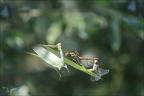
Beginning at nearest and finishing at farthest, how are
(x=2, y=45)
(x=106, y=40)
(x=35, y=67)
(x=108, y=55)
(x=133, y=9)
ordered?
(x=133, y=9) → (x=2, y=45) → (x=106, y=40) → (x=108, y=55) → (x=35, y=67)

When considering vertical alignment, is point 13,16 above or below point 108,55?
above

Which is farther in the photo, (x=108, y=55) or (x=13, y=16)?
(x=108, y=55)

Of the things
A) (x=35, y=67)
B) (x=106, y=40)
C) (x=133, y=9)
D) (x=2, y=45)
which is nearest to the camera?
(x=133, y=9)

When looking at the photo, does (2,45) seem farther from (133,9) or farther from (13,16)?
(133,9)

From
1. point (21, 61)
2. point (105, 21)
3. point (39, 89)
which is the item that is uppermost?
point (105, 21)

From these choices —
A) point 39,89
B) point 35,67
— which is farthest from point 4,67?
point 35,67

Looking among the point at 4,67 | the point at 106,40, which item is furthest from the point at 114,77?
the point at 4,67
